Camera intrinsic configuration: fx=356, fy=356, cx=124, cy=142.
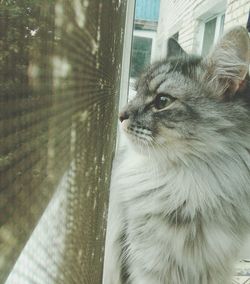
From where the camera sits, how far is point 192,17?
14.1 feet

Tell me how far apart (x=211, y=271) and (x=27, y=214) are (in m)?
1.00

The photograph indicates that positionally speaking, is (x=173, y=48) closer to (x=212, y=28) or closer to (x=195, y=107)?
(x=195, y=107)

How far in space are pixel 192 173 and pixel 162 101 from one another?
0.93 ft

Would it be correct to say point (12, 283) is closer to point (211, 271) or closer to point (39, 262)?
point (39, 262)

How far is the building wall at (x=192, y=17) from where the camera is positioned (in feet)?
9.02

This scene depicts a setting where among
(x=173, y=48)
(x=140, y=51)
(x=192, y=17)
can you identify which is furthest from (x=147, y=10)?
(x=173, y=48)

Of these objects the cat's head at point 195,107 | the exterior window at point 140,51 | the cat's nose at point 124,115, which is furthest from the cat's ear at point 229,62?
the exterior window at point 140,51

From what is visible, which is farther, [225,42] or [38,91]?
[225,42]

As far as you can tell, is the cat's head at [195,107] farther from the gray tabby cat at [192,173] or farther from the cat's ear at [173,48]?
the cat's ear at [173,48]

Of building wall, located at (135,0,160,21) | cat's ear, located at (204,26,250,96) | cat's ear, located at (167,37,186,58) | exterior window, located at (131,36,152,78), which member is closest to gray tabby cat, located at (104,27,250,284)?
cat's ear, located at (204,26,250,96)

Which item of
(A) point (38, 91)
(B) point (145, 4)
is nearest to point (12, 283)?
(A) point (38, 91)

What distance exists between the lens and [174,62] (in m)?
1.41

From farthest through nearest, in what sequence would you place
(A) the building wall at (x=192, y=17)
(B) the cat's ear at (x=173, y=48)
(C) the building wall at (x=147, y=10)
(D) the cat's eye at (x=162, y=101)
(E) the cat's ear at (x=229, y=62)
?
1. (C) the building wall at (x=147, y=10)
2. (A) the building wall at (x=192, y=17)
3. (B) the cat's ear at (x=173, y=48)
4. (D) the cat's eye at (x=162, y=101)
5. (E) the cat's ear at (x=229, y=62)

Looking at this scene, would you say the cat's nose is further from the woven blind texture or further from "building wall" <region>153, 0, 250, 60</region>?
"building wall" <region>153, 0, 250, 60</region>
